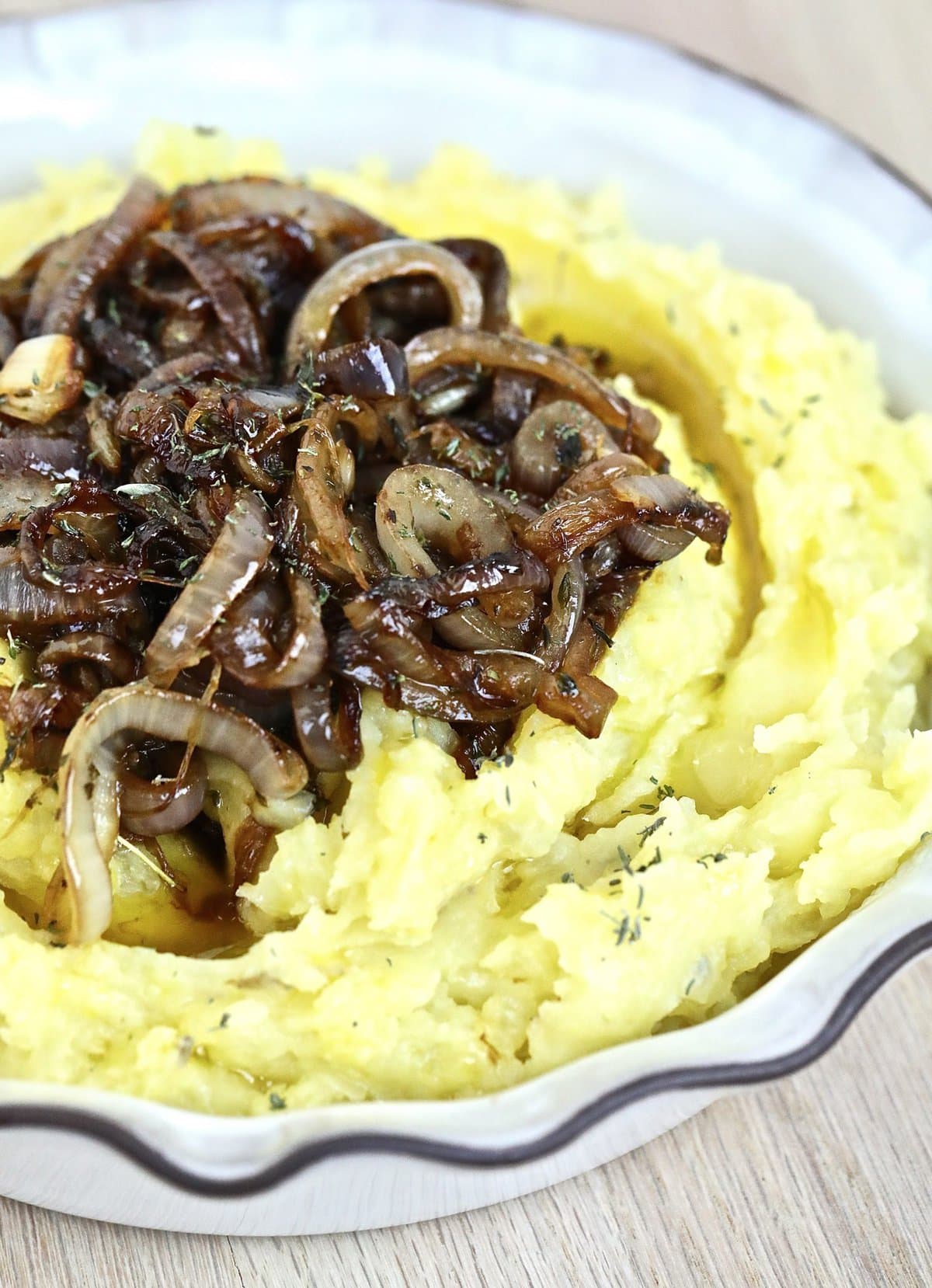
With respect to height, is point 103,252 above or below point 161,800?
above

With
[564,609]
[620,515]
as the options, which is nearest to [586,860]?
[564,609]

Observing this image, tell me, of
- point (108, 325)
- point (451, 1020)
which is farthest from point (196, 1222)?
point (108, 325)

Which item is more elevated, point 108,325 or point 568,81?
point 568,81

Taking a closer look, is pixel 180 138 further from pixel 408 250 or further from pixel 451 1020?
pixel 451 1020

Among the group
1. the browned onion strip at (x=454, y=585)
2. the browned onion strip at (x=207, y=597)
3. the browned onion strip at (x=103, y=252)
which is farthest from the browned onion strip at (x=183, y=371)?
the browned onion strip at (x=454, y=585)

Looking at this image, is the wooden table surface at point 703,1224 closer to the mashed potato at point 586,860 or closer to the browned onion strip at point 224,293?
the mashed potato at point 586,860

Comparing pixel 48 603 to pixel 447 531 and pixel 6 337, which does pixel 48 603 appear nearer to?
pixel 447 531
